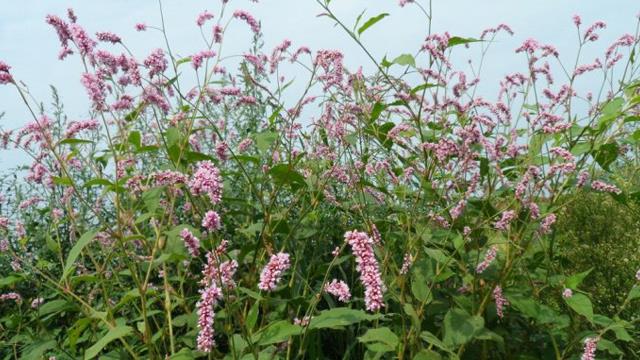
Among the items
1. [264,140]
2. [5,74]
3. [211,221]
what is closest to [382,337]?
[211,221]

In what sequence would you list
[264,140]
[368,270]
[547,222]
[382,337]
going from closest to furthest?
[368,270] < [382,337] < [264,140] < [547,222]

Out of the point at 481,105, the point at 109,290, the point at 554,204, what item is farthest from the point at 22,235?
the point at 554,204

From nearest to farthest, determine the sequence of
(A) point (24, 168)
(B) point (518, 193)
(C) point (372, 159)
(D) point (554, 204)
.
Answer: (B) point (518, 193), (D) point (554, 204), (C) point (372, 159), (A) point (24, 168)

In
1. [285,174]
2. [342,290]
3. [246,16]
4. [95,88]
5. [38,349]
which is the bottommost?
[38,349]

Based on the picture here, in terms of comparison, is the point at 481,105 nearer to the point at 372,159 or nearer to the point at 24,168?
the point at 372,159

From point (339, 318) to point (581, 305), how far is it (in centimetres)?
94

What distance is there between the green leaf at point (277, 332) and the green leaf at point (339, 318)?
0.24ft

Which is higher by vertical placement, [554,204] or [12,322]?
[554,204]

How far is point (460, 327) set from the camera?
7.32 feet

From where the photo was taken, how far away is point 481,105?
9.44ft

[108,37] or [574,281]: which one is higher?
[108,37]

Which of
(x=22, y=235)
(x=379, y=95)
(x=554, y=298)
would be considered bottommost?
(x=554, y=298)

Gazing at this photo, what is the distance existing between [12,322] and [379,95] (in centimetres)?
197

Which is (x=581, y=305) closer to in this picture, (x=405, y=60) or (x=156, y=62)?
(x=405, y=60)
